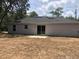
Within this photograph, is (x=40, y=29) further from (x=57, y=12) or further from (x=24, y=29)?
(x=57, y=12)

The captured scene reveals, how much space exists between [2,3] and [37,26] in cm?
865

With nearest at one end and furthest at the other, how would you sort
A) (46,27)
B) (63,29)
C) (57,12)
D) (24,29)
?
(63,29), (46,27), (24,29), (57,12)

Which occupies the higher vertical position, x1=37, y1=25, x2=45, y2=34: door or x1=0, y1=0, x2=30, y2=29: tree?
x1=0, y1=0, x2=30, y2=29: tree

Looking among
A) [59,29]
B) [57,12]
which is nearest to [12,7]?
[59,29]

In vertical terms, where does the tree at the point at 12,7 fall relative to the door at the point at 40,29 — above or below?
above

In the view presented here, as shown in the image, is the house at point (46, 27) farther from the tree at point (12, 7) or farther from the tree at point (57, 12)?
the tree at point (57, 12)

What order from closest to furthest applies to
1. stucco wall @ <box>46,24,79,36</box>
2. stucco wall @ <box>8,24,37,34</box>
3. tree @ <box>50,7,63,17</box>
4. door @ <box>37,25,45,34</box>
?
1. stucco wall @ <box>46,24,79,36</box>
2. stucco wall @ <box>8,24,37,34</box>
3. door @ <box>37,25,45,34</box>
4. tree @ <box>50,7,63,17</box>

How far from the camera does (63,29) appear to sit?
33.0m

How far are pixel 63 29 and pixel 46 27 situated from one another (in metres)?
3.27

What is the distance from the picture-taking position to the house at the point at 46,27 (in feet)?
107

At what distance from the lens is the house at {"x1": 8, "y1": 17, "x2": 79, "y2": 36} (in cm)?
3269

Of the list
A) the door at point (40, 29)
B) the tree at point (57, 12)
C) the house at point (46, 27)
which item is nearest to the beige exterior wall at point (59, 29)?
the house at point (46, 27)

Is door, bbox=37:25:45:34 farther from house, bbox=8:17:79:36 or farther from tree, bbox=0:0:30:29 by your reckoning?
tree, bbox=0:0:30:29

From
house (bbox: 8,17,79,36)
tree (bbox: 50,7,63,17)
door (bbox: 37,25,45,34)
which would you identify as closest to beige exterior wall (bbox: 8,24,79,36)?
house (bbox: 8,17,79,36)
